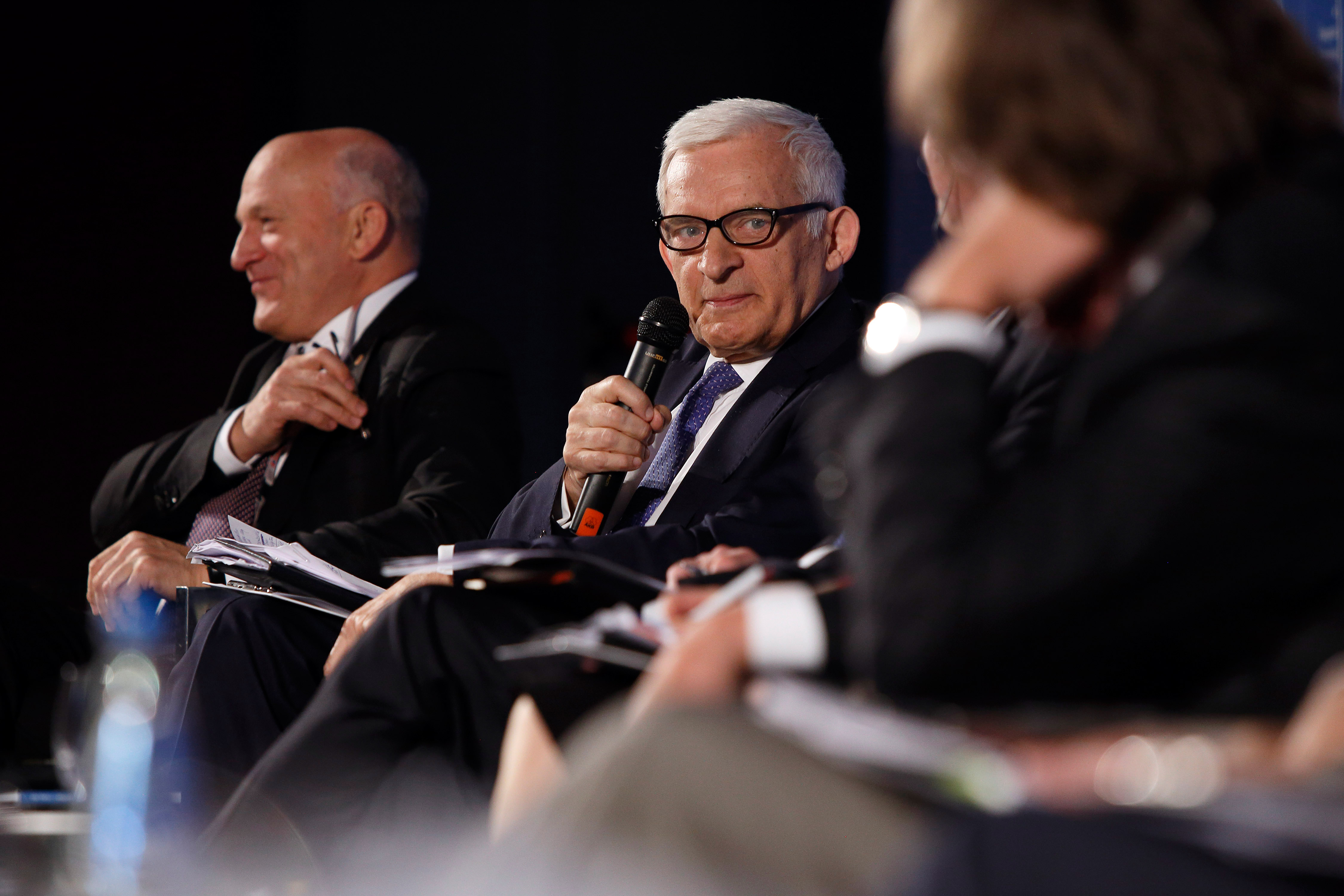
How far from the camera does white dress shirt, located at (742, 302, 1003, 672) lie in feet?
3.09

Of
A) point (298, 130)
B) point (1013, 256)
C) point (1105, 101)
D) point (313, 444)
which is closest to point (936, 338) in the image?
point (1013, 256)

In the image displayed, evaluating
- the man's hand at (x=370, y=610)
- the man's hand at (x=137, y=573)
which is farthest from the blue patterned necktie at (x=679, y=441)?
the man's hand at (x=137, y=573)

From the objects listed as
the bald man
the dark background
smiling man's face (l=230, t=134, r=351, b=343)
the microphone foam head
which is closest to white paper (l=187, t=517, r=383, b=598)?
the bald man

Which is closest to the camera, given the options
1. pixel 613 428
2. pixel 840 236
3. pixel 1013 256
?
pixel 1013 256

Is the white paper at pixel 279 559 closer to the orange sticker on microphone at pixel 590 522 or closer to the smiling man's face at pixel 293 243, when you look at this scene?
the orange sticker on microphone at pixel 590 522

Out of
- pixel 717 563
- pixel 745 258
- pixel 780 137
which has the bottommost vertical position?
pixel 717 563

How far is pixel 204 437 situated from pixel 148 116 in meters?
1.98

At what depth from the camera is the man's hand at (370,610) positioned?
1892mm

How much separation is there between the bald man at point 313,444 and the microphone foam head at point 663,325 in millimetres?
674

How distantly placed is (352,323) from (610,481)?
3.95 ft

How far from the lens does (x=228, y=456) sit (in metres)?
2.87

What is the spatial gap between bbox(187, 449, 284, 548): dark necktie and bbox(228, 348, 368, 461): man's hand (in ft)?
0.31

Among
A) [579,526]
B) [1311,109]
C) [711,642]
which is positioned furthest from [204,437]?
[1311,109]

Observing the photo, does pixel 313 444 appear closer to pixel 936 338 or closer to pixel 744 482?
pixel 744 482
